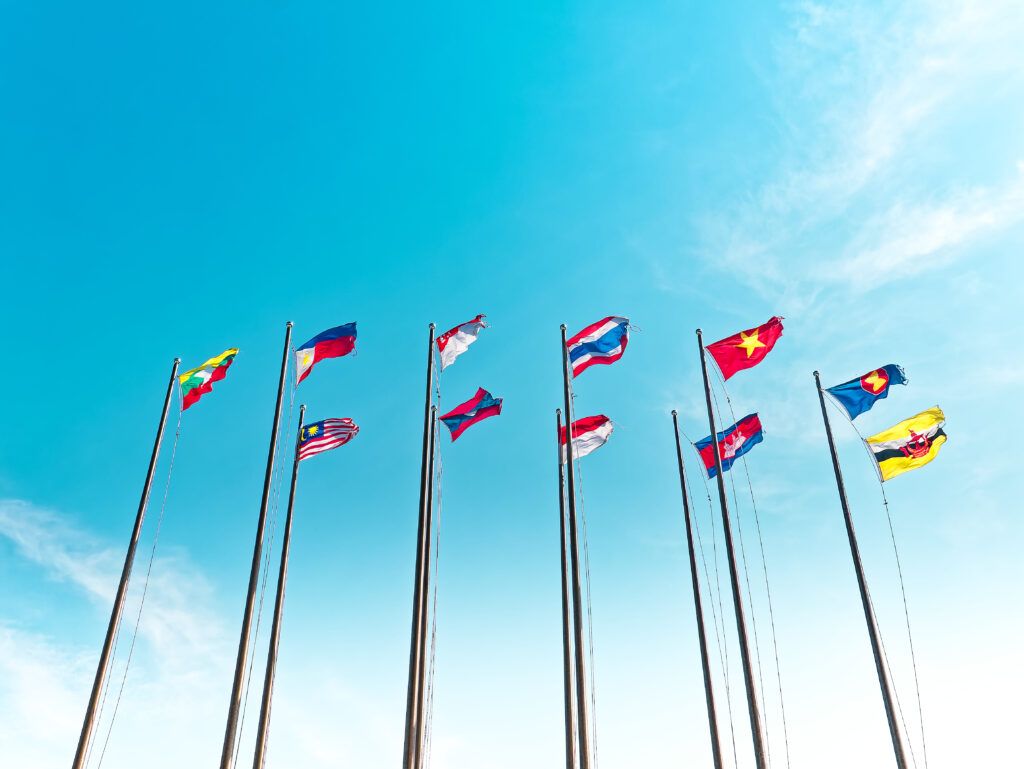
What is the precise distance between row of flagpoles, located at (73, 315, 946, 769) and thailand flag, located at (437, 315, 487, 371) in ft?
0.10

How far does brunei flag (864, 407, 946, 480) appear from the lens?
21.1m

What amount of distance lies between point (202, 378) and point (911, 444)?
2241 cm

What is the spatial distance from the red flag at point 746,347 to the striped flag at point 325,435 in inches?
466

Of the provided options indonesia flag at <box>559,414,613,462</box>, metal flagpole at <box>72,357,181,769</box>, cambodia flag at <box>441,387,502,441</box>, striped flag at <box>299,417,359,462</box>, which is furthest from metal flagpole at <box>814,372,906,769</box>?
metal flagpole at <box>72,357,181,769</box>

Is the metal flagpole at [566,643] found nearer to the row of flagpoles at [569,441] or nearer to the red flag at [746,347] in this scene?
the row of flagpoles at [569,441]

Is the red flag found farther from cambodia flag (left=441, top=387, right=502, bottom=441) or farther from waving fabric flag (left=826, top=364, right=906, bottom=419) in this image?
cambodia flag (left=441, top=387, right=502, bottom=441)

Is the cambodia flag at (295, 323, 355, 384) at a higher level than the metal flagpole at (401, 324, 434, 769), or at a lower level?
higher

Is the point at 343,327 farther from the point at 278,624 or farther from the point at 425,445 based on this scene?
the point at 278,624

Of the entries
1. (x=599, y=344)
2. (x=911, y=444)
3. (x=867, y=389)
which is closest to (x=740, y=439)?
(x=867, y=389)

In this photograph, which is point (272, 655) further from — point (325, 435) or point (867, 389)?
point (867, 389)

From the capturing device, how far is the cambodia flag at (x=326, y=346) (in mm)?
22531

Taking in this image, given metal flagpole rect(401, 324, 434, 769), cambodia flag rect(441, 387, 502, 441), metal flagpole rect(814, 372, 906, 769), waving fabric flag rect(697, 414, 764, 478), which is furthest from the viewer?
waving fabric flag rect(697, 414, 764, 478)

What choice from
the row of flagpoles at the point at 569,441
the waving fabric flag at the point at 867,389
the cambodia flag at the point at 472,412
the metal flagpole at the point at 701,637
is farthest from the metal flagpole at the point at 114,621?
the waving fabric flag at the point at 867,389

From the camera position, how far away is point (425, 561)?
57.0 ft
